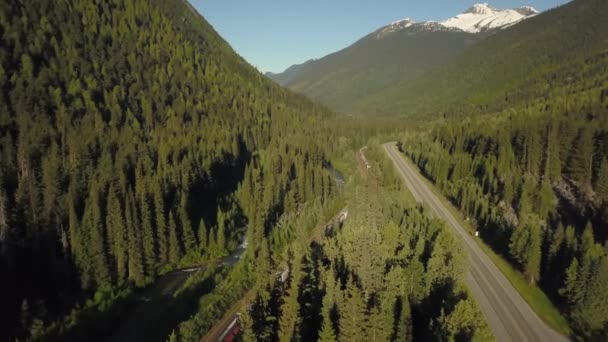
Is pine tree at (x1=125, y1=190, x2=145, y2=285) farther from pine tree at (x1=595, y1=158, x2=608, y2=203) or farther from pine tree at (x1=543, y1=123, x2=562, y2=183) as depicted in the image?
pine tree at (x1=543, y1=123, x2=562, y2=183)

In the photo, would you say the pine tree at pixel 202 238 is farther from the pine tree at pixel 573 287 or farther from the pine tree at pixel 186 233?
the pine tree at pixel 573 287

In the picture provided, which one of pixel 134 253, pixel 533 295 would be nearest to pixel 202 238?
pixel 134 253

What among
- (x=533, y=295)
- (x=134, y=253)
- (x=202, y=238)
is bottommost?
(x=533, y=295)

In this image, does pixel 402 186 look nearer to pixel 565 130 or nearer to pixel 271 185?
pixel 271 185

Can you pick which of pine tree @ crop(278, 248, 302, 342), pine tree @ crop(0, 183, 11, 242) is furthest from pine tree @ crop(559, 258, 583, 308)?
pine tree @ crop(0, 183, 11, 242)

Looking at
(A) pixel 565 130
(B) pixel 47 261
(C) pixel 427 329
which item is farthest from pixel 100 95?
(A) pixel 565 130

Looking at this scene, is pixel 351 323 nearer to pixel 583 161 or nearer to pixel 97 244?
pixel 97 244
